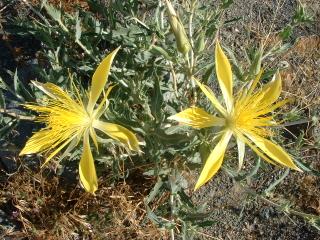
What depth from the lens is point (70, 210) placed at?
102 inches

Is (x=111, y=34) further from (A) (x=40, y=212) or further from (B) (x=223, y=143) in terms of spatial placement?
(A) (x=40, y=212)

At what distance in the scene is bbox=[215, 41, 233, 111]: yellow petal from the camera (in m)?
1.67

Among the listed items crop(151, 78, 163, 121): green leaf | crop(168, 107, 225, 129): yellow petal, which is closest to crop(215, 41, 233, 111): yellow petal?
crop(168, 107, 225, 129): yellow petal

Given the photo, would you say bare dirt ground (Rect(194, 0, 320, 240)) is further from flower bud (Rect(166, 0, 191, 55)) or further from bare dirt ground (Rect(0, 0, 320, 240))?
flower bud (Rect(166, 0, 191, 55))

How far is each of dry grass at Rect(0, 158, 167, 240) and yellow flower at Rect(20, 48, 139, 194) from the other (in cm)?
82

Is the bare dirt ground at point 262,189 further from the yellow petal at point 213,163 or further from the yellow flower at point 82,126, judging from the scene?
the yellow petal at point 213,163

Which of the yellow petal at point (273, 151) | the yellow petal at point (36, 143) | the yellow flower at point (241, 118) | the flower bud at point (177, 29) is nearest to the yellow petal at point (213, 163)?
the yellow flower at point (241, 118)

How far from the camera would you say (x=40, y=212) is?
262cm

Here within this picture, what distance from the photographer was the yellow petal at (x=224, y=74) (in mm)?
1673

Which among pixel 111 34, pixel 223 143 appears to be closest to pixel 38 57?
pixel 111 34

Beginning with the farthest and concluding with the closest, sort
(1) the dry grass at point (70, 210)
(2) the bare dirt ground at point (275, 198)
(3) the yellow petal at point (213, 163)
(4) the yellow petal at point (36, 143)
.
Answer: (2) the bare dirt ground at point (275, 198)
(1) the dry grass at point (70, 210)
(4) the yellow petal at point (36, 143)
(3) the yellow petal at point (213, 163)

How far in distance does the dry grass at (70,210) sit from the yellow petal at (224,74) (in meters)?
0.95

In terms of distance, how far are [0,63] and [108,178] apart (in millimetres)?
910

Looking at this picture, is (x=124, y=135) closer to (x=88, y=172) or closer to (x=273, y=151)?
(x=88, y=172)
